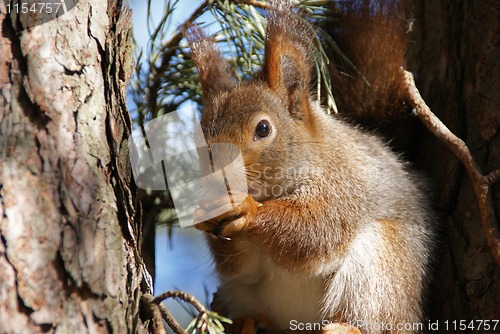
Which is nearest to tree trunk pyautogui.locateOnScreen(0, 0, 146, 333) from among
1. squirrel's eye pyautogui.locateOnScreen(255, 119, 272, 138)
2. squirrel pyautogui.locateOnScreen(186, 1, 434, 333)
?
squirrel pyautogui.locateOnScreen(186, 1, 434, 333)

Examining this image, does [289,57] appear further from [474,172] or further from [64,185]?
[64,185]

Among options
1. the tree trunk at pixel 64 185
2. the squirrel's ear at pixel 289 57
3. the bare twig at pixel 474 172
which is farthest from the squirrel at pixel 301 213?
the tree trunk at pixel 64 185

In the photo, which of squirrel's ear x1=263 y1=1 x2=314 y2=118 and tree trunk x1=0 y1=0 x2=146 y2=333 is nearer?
tree trunk x1=0 y1=0 x2=146 y2=333

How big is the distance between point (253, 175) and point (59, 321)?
90cm

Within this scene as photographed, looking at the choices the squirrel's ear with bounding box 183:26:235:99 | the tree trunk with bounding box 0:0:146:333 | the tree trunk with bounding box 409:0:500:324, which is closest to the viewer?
the tree trunk with bounding box 0:0:146:333

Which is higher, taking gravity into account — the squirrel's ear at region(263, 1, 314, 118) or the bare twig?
the squirrel's ear at region(263, 1, 314, 118)

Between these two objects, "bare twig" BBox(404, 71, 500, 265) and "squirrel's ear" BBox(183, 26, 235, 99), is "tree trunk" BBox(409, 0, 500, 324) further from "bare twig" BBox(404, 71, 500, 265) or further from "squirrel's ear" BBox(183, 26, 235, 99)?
"squirrel's ear" BBox(183, 26, 235, 99)

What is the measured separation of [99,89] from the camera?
1.34 m

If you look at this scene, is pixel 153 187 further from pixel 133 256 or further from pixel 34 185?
pixel 34 185

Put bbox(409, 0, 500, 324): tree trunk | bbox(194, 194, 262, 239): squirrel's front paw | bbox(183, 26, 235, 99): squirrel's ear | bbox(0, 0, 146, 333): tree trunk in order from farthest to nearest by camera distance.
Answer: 1. bbox(183, 26, 235, 99): squirrel's ear
2. bbox(409, 0, 500, 324): tree trunk
3. bbox(194, 194, 262, 239): squirrel's front paw
4. bbox(0, 0, 146, 333): tree trunk

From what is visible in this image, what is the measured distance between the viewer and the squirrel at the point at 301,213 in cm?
193

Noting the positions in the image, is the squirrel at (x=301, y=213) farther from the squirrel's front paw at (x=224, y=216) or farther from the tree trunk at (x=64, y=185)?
the tree trunk at (x=64, y=185)

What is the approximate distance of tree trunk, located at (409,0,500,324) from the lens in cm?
192

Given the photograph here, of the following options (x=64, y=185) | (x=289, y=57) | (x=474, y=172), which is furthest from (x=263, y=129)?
(x=64, y=185)
